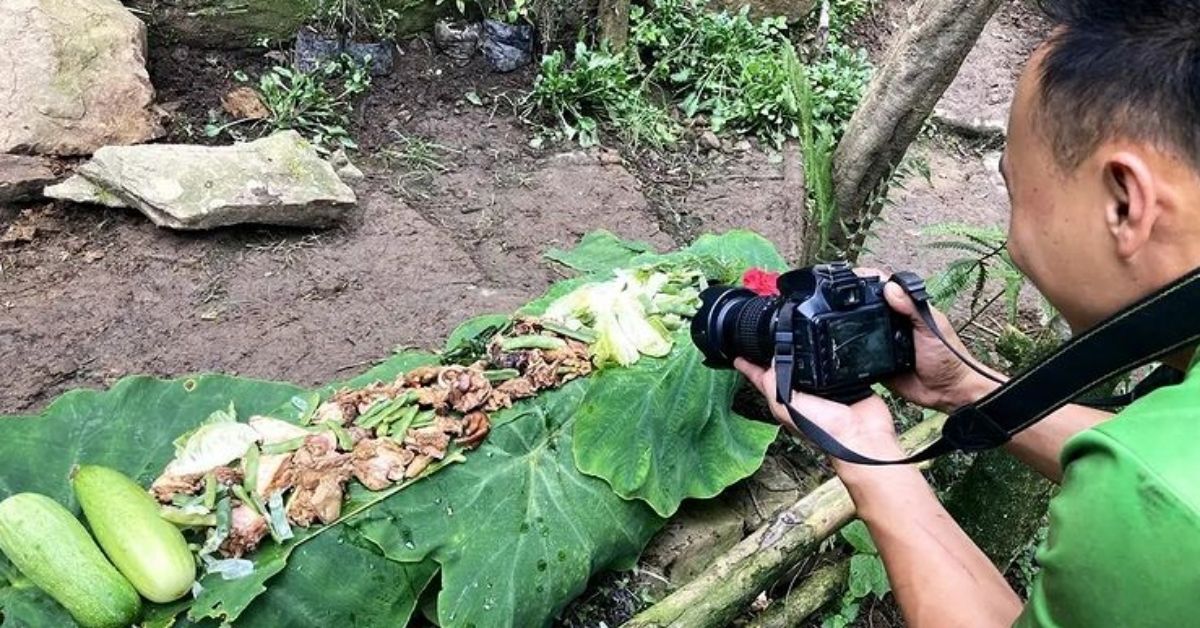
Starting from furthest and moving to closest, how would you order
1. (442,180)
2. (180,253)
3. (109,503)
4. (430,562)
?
1. (442,180)
2. (180,253)
3. (430,562)
4. (109,503)

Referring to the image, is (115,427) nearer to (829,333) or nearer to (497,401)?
(497,401)

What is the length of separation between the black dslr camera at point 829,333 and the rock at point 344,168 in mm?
3247

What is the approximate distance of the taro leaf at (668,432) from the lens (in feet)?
9.28

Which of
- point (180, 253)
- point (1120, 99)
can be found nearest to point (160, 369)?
point (180, 253)

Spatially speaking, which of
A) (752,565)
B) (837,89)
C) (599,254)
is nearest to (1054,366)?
(752,565)

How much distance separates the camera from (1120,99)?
4.03ft

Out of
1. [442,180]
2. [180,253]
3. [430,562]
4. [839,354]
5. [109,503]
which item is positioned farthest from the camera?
[442,180]

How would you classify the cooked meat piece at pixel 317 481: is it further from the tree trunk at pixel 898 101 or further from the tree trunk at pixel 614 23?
the tree trunk at pixel 614 23

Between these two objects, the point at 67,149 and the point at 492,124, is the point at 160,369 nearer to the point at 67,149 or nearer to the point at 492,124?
the point at 67,149

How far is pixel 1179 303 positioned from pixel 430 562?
191 centimetres

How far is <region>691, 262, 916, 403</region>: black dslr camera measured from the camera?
5.74 feet

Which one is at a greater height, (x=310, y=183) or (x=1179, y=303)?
(x=1179, y=303)

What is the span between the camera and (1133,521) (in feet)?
3.52

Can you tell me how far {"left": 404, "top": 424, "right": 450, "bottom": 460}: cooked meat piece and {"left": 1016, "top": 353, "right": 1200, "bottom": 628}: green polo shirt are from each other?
1.79 m
